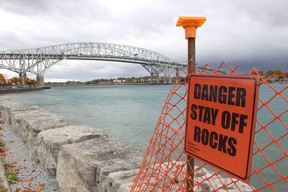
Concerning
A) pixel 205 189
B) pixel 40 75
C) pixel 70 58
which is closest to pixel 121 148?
pixel 205 189

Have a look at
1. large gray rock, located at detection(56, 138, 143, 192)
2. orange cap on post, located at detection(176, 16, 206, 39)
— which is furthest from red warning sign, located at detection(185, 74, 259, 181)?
large gray rock, located at detection(56, 138, 143, 192)

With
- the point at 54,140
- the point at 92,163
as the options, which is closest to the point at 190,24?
the point at 92,163

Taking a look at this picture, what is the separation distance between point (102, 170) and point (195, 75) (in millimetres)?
1694

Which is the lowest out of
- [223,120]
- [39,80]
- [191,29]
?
[223,120]

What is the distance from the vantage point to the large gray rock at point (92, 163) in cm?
296

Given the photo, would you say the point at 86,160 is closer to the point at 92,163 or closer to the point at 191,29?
the point at 92,163

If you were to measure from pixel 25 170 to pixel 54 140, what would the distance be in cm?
103

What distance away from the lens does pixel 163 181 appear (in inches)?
97.7

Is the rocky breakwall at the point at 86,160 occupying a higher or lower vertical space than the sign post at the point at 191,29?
lower

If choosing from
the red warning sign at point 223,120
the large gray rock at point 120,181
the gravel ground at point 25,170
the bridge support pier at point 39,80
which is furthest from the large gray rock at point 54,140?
the bridge support pier at point 39,80

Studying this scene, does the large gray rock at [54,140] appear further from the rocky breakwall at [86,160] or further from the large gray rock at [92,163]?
the large gray rock at [92,163]

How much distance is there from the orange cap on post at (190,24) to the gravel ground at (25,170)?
330cm

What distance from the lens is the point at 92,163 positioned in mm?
3064

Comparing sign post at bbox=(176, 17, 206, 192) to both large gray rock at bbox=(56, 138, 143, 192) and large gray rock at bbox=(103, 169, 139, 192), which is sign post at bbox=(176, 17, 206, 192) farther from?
large gray rock at bbox=(56, 138, 143, 192)
